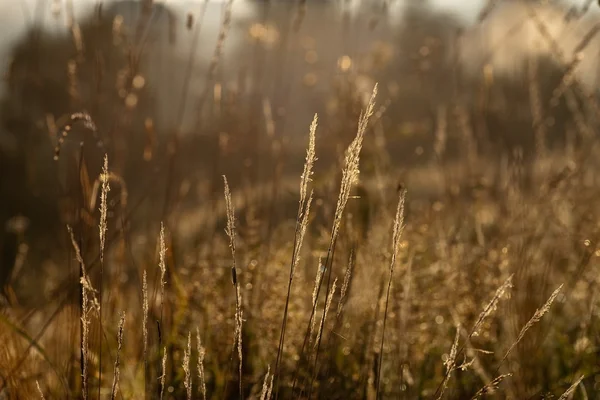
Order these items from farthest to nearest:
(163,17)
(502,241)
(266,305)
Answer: (163,17) → (502,241) → (266,305)

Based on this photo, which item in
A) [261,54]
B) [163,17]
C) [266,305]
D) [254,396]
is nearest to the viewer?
[254,396]

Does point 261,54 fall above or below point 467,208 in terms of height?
above

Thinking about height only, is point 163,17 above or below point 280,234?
above

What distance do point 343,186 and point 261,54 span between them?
1640 millimetres

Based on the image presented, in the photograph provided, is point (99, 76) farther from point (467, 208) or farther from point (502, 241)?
point (467, 208)

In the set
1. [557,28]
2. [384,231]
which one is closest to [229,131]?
[384,231]

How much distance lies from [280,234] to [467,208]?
2.53ft

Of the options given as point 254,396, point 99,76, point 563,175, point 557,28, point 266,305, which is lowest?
point 254,396

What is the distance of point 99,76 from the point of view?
1.71 metres

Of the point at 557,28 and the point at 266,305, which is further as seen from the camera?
the point at 557,28

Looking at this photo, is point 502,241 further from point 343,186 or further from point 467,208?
point 343,186

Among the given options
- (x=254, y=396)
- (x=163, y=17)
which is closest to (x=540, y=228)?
(x=254, y=396)

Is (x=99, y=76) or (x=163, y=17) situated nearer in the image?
(x=99, y=76)

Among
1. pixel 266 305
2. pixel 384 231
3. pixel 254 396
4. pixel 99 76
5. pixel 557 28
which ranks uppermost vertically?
pixel 557 28
